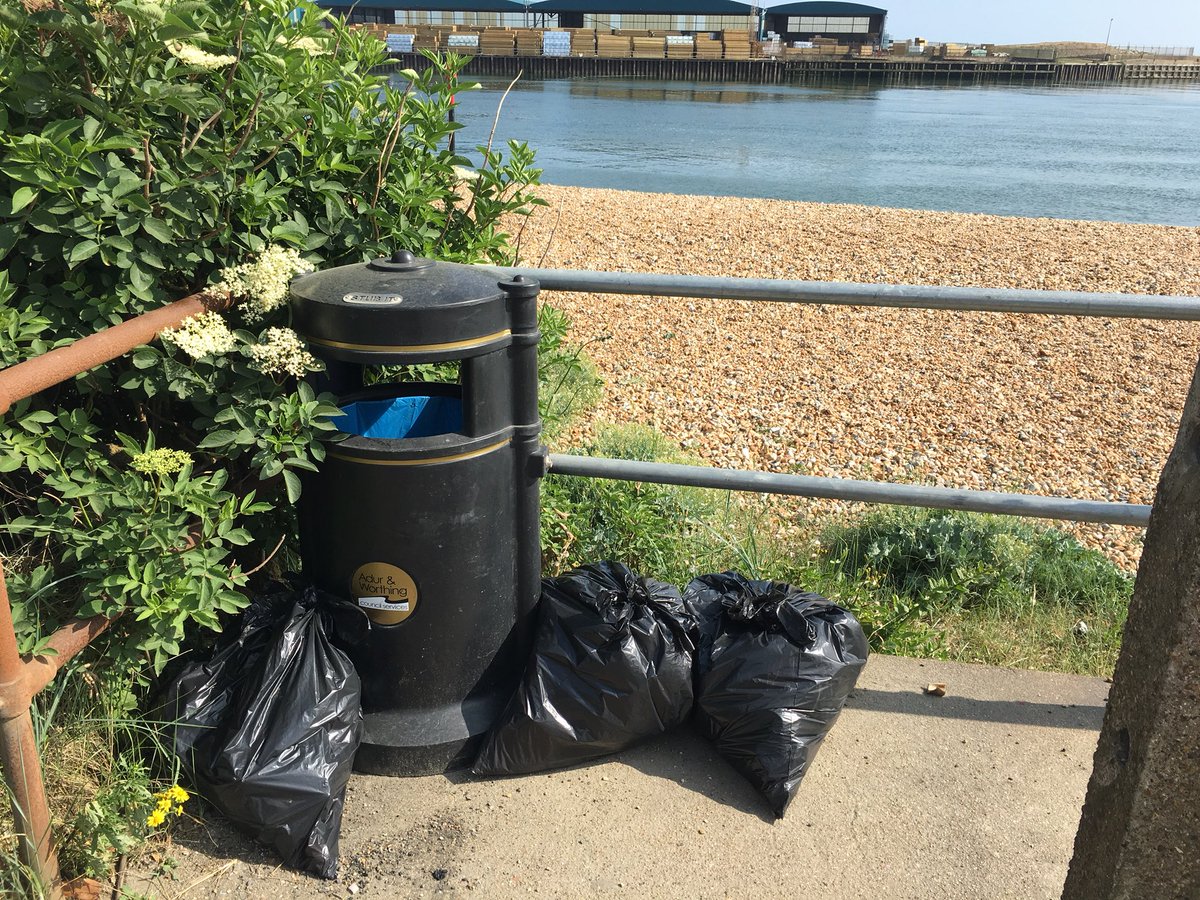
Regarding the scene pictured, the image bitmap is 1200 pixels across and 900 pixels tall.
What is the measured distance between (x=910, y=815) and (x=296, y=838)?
1533 mm

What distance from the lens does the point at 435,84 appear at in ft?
10.3

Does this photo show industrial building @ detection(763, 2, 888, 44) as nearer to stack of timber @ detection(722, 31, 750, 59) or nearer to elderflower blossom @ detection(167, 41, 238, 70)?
stack of timber @ detection(722, 31, 750, 59)

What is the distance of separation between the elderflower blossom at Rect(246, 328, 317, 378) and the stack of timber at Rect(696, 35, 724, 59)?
8535 cm

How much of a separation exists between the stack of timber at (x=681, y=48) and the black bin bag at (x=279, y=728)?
84.5 m

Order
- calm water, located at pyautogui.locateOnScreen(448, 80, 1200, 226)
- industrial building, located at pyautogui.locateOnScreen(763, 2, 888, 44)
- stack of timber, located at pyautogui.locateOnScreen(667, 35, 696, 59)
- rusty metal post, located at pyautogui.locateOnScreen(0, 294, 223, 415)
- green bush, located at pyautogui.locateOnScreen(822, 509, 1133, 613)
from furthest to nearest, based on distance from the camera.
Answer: industrial building, located at pyautogui.locateOnScreen(763, 2, 888, 44)
stack of timber, located at pyautogui.locateOnScreen(667, 35, 696, 59)
calm water, located at pyautogui.locateOnScreen(448, 80, 1200, 226)
green bush, located at pyautogui.locateOnScreen(822, 509, 1133, 613)
rusty metal post, located at pyautogui.locateOnScreen(0, 294, 223, 415)

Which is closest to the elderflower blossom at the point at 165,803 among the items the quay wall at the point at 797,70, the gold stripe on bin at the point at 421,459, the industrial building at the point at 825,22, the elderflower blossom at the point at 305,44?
the gold stripe on bin at the point at 421,459

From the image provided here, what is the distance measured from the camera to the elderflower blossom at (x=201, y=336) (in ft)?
7.63

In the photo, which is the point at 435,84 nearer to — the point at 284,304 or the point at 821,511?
the point at 284,304

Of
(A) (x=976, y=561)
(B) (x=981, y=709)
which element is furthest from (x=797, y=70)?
(B) (x=981, y=709)

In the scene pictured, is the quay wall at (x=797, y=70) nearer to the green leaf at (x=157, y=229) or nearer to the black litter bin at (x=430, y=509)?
the black litter bin at (x=430, y=509)

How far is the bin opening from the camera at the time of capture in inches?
117

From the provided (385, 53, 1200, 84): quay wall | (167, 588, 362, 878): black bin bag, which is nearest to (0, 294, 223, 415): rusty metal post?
(167, 588, 362, 878): black bin bag

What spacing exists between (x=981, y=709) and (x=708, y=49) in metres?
87.2

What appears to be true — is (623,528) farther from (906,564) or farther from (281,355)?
(281,355)
